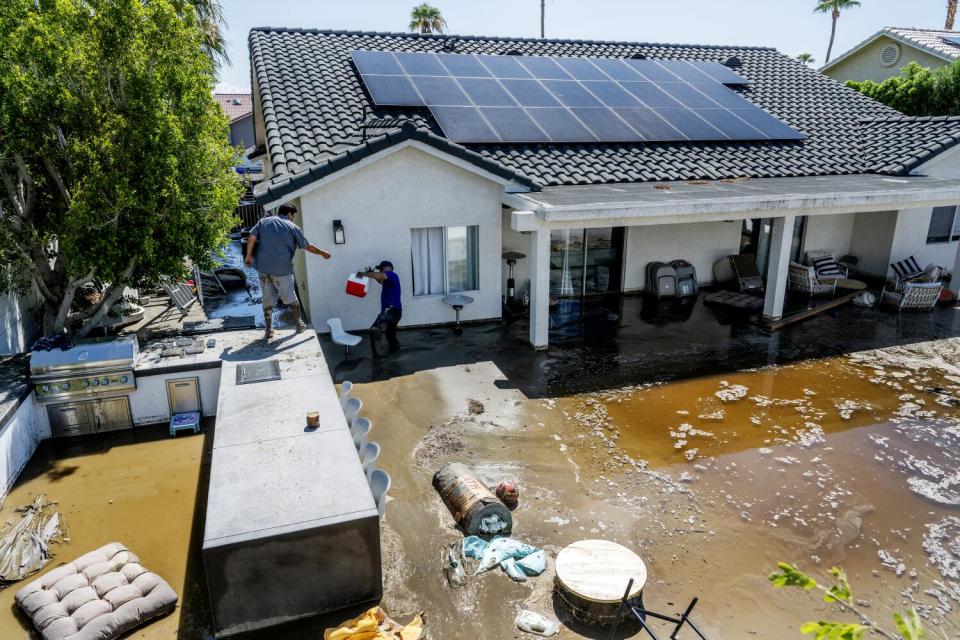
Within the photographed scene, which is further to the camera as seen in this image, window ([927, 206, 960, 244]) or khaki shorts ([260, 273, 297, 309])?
window ([927, 206, 960, 244])

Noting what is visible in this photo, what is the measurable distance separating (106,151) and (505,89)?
9648 mm

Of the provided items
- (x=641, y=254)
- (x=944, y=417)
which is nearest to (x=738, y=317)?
(x=641, y=254)

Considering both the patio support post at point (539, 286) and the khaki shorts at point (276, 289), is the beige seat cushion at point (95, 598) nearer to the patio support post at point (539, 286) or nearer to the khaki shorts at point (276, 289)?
the khaki shorts at point (276, 289)

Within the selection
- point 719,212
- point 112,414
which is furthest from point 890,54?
point 112,414

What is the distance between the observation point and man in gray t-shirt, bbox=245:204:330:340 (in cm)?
910

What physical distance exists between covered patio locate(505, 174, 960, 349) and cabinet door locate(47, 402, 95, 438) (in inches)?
265

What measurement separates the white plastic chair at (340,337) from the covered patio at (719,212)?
3117mm

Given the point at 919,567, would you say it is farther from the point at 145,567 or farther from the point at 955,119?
the point at 955,119

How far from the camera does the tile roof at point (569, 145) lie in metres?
13.0

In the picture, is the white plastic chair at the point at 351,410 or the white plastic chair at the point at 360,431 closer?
the white plastic chair at the point at 360,431

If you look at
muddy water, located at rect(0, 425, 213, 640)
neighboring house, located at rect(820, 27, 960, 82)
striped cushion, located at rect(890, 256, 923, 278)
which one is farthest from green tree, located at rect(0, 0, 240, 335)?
neighboring house, located at rect(820, 27, 960, 82)

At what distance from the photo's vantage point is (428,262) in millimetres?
12141

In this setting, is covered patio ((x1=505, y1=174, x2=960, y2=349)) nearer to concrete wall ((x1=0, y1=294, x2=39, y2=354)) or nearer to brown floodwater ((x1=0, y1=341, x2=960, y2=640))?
brown floodwater ((x1=0, y1=341, x2=960, y2=640))

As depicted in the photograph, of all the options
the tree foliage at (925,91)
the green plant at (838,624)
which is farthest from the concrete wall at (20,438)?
the tree foliage at (925,91)
